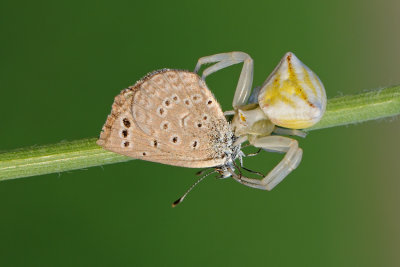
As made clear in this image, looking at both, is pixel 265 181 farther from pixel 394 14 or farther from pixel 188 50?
pixel 394 14

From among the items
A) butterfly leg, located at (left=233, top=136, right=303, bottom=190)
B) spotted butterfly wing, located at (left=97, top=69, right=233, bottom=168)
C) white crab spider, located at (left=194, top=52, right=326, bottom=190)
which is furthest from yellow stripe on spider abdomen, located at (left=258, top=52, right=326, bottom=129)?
spotted butterfly wing, located at (left=97, top=69, right=233, bottom=168)

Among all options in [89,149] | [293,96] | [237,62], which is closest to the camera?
[89,149]

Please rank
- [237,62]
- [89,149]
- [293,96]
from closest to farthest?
1. [89,149]
2. [293,96]
3. [237,62]

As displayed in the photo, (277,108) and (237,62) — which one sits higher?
(237,62)

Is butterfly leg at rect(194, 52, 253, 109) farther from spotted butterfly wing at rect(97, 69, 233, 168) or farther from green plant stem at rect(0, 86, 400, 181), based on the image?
green plant stem at rect(0, 86, 400, 181)

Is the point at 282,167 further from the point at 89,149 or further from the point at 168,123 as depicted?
the point at 89,149

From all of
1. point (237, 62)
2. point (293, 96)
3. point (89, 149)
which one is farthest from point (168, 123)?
point (293, 96)

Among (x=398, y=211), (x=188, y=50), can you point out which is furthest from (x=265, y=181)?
(x=398, y=211)
